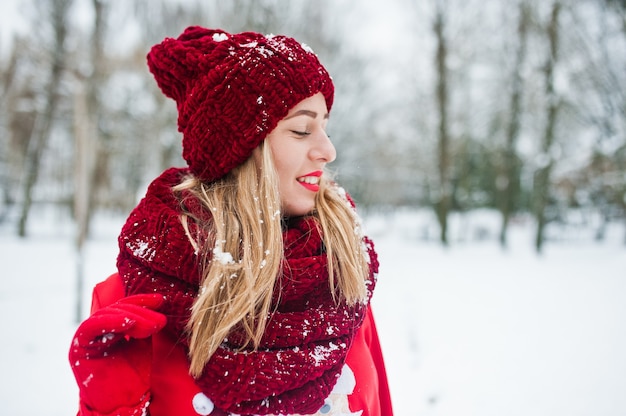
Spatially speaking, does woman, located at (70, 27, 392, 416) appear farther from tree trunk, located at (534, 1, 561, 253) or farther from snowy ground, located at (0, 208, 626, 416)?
tree trunk, located at (534, 1, 561, 253)

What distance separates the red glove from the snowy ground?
3286mm

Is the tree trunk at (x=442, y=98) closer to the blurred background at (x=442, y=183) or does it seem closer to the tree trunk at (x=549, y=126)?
A: the blurred background at (x=442, y=183)

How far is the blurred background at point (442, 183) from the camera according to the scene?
4.20 m

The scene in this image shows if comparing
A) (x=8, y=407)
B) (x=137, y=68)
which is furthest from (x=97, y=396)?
(x=137, y=68)

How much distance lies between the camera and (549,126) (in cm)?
1238

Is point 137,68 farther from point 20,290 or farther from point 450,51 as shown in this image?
point 450,51

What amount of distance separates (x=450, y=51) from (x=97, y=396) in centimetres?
1543

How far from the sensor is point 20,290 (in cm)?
750

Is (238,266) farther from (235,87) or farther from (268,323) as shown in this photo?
(235,87)

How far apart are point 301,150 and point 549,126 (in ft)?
45.4

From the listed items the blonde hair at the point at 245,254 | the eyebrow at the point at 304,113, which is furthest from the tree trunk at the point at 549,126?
the blonde hair at the point at 245,254

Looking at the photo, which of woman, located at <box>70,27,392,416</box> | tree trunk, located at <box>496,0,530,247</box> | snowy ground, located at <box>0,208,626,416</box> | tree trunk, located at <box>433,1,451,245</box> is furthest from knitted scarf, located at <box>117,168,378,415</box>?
tree trunk, located at <box>496,0,530,247</box>

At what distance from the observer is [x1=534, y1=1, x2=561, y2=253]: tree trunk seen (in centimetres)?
1166

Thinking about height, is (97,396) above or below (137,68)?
below
